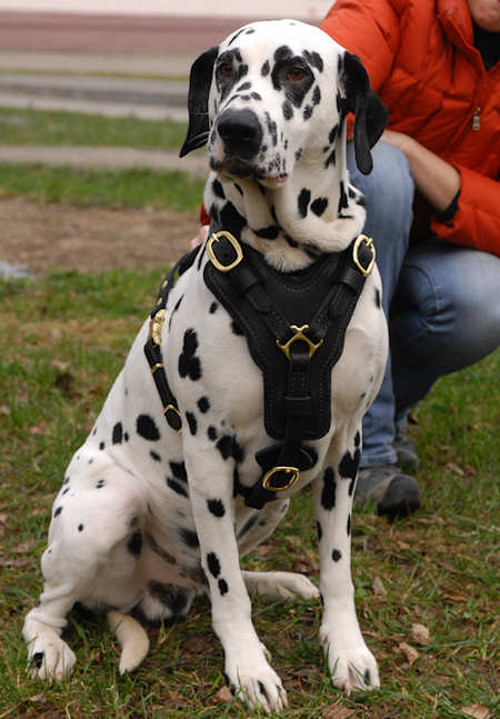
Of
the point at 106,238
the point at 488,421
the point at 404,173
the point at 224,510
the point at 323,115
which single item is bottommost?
the point at 106,238

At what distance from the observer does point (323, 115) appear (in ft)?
8.45

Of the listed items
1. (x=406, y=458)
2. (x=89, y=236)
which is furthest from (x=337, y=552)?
(x=89, y=236)

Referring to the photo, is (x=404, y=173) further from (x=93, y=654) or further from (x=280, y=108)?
(x=93, y=654)

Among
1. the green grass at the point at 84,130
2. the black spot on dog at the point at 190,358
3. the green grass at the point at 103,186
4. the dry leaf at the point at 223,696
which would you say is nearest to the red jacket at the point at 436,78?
the black spot on dog at the point at 190,358

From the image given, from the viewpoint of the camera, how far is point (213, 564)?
274cm

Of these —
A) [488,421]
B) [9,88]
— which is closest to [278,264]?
[488,421]

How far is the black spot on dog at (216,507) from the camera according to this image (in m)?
2.69

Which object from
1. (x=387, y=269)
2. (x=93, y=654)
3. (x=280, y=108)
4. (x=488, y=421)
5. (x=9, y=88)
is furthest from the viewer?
(x=9, y=88)

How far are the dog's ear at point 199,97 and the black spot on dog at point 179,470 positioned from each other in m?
0.95

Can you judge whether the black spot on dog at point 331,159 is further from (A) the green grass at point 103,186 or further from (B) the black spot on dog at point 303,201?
(A) the green grass at point 103,186

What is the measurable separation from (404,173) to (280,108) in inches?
56.9

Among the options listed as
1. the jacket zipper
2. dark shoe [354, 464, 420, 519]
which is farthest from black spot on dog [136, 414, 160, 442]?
the jacket zipper

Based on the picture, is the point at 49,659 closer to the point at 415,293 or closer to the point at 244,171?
the point at 244,171

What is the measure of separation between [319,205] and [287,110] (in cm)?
32
